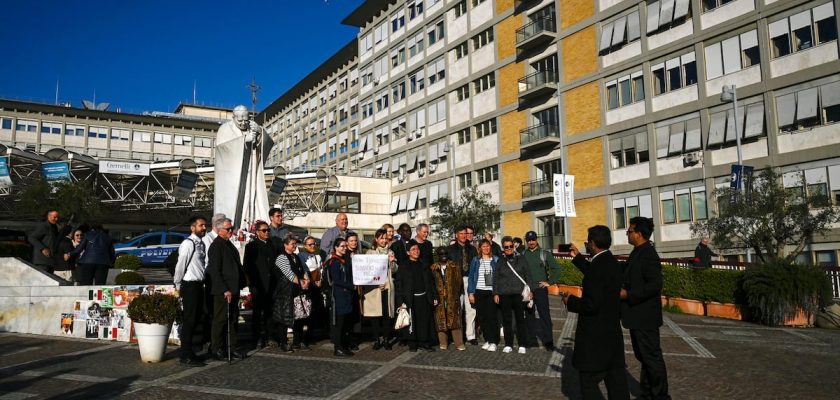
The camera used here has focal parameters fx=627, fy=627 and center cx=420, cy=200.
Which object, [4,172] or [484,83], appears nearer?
[4,172]

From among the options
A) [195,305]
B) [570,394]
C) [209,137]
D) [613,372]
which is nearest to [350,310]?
[195,305]

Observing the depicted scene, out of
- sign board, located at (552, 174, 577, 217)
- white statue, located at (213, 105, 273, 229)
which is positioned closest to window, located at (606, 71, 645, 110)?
sign board, located at (552, 174, 577, 217)

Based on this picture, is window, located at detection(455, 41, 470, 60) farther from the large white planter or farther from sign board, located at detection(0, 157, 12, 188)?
the large white planter

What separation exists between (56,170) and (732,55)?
34834mm

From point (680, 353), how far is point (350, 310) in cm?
510

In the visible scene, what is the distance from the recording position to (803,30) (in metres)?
25.1

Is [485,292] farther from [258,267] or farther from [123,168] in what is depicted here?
[123,168]

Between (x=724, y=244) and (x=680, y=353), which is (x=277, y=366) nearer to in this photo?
(x=680, y=353)

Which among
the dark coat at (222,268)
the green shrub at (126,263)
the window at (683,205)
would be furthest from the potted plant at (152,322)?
the window at (683,205)

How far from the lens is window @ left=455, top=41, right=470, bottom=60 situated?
45269mm

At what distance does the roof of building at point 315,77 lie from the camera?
64.4 metres

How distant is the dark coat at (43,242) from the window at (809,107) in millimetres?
25997

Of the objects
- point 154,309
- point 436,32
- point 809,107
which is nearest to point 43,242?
point 154,309

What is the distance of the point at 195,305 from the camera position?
8.52 meters
